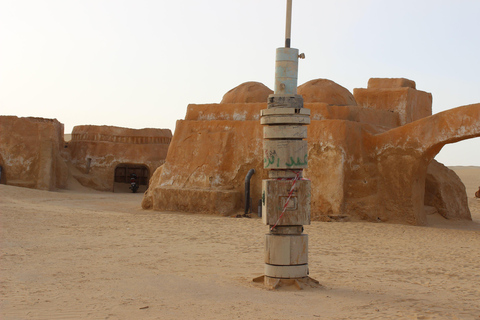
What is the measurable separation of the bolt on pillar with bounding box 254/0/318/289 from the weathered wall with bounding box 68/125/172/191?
1840cm

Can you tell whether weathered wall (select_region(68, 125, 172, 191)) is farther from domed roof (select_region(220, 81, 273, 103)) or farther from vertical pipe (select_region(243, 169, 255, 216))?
vertical pipe (select_region(243, 169, 255, 216))

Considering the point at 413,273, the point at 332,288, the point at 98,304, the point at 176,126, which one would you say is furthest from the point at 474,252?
the point at 176,126

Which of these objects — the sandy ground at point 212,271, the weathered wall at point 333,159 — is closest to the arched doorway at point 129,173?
the weathered wall at point 333,159

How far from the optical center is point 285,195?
576 cm

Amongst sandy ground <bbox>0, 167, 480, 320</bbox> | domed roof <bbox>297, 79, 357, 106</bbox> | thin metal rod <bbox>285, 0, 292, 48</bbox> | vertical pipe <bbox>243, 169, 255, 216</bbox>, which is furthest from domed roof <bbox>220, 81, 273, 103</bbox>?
thin metal rod <bbox>285, 0, 292, 48</bbox>

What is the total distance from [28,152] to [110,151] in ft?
13.2

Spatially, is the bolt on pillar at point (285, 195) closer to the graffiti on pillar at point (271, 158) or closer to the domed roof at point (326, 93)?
the graffiti on pillar at point (271, 158)

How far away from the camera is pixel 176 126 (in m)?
15.1

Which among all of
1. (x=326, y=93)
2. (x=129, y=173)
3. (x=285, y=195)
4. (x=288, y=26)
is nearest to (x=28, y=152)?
(x=129, y=173)

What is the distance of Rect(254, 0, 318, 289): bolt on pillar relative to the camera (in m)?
5.74

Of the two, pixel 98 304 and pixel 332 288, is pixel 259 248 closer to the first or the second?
pixel 332 288

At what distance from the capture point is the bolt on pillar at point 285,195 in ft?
18.8

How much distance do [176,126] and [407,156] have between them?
6.09m

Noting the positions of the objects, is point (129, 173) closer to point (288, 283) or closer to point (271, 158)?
point (271, 158)
